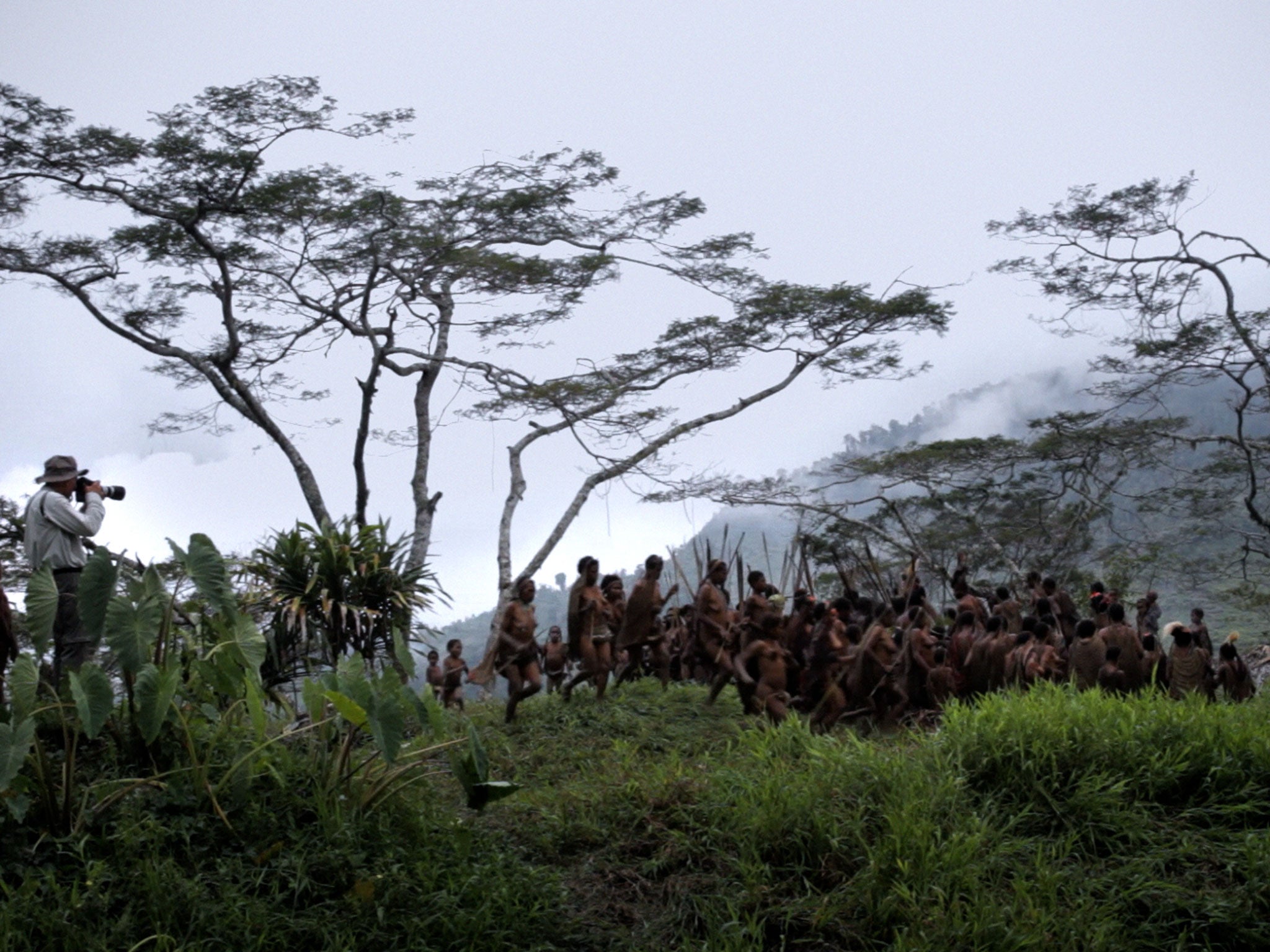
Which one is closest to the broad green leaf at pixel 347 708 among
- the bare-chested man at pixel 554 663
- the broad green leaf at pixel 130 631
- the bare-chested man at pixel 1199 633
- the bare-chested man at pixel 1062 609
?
the broad green leaf at pixel 130 631

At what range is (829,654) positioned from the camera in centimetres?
1034

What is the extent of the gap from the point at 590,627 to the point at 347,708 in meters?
5.03

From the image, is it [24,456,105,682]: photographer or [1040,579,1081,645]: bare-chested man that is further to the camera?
[1040,579,1081,645]: bare-chested man

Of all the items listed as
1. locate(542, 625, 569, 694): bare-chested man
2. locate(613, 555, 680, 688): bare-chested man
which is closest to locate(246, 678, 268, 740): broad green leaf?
locate(613, 555, 680, 688): bare-chested man

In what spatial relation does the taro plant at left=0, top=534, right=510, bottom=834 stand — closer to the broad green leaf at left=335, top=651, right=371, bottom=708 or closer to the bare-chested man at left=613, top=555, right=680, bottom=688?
the broad green leaf at left=335, top=651, right=371, bottom=708

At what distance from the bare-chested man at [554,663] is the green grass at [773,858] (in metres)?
4.24

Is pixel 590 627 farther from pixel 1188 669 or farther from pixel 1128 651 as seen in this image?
pixel 1188 669

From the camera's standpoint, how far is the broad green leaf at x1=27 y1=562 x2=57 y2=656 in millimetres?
6465

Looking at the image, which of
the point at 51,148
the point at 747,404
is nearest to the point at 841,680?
the point at 747,404

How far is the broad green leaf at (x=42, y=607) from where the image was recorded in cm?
646

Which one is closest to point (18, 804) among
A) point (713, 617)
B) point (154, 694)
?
point (154, 694)

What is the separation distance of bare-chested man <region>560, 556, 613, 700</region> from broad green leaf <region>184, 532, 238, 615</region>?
441 centimetres

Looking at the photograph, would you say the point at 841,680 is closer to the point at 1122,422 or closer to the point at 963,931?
the point at 963,931

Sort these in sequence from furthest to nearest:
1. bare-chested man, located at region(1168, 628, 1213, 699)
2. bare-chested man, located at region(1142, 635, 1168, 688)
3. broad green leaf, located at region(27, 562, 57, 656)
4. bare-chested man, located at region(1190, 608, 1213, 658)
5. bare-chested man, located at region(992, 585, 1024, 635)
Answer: bare-chested man, located at region(992, 585, 1024, 635) → bare-chested man, located at region(1190, 608, 1213, 658) → bare-chested man, located at region(1142, 635, 1168, 688) → bare-chested man, located at region(1168, 628, 1213, 699) → broad green leaf, located at region(27, 562, 57, 656)
